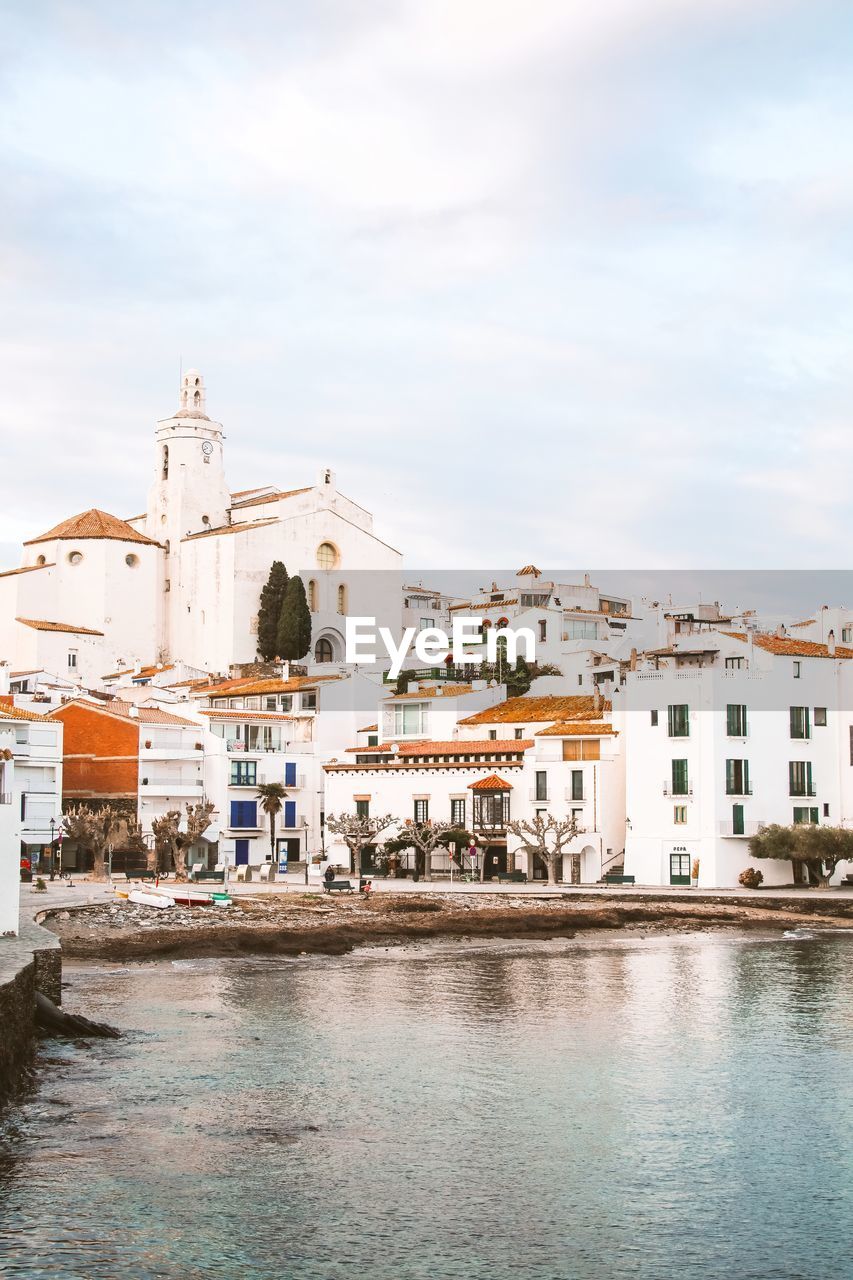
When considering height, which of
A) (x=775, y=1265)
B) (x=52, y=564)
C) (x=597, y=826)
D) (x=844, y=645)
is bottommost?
(x=775, y=1265)

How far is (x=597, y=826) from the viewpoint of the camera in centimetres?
5472

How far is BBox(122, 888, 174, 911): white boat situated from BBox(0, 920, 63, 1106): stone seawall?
15.5m

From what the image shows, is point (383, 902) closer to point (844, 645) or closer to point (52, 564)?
point (844, 645)

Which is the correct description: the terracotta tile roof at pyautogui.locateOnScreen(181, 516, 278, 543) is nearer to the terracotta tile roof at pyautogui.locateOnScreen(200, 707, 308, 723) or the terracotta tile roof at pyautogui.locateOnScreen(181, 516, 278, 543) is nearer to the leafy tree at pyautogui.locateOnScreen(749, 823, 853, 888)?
the terracotta tile roof at pyautogui.locateOnScreen(200, 707, 308, 723)

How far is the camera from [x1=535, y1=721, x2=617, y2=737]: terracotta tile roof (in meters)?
55.1

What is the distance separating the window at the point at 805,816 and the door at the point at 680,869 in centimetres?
401

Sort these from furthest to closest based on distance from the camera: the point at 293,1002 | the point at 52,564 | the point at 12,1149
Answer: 1. the point at 52,564
2. the point at 293,1002
3. the point at 12,1149

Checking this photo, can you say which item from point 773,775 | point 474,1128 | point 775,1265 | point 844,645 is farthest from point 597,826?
point 775,1265

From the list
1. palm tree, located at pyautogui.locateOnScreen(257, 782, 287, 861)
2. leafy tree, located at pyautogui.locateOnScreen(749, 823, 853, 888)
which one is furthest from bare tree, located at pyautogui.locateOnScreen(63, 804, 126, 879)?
leafy tree, located at pyautogui.locateOnScreen(749, 823, 853, 888)

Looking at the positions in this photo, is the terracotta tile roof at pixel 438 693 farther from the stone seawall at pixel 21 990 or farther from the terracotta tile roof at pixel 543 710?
the stone seawall at pixel 21 990

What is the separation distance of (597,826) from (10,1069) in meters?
36.8

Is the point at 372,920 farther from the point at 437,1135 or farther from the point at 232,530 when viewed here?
the point at 232,530

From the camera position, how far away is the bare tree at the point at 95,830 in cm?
5231

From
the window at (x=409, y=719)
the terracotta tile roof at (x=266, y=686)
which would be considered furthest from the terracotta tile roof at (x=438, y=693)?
the terracotta tile roof at (x=266, y=686)
